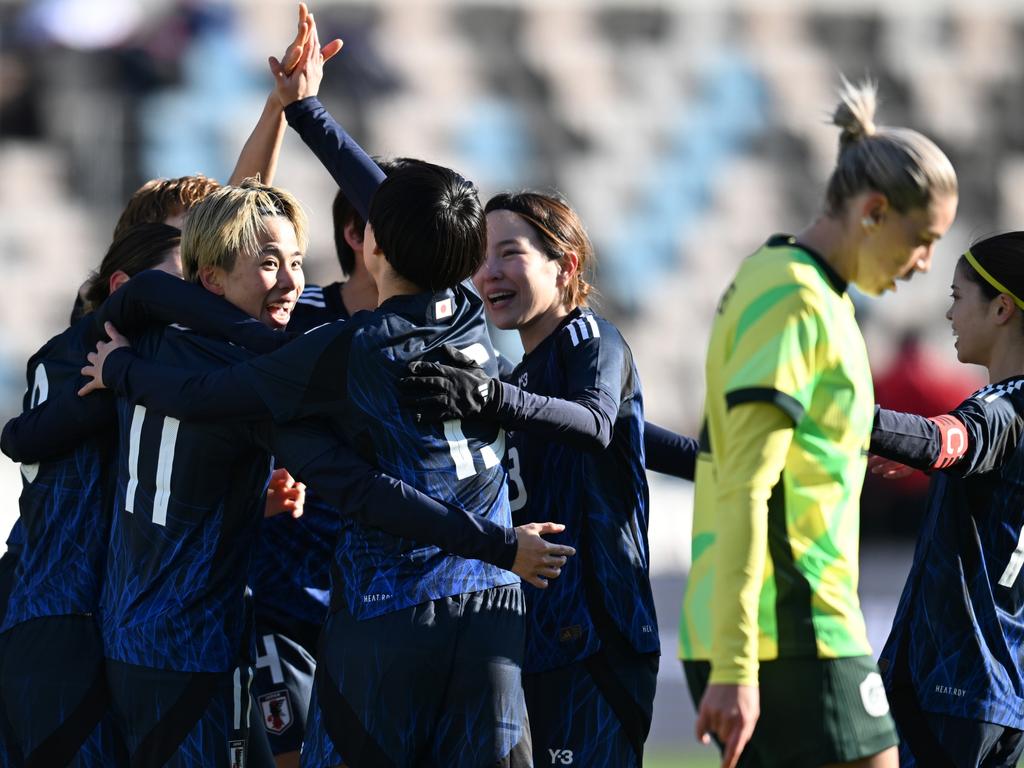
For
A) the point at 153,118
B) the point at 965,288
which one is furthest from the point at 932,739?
the point at 153,118

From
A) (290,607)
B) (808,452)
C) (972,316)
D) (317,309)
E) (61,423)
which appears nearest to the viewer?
(808,452)

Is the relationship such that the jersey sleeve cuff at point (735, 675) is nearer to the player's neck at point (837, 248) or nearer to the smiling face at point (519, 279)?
the player's neck at point (837, 248)

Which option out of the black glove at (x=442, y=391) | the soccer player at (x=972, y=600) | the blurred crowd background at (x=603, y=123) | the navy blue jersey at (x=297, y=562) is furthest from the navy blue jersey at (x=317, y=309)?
the blurred crowd background at (x=603, y=123)

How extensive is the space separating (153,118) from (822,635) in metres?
9.48

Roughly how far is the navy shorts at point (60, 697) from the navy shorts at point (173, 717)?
113mm

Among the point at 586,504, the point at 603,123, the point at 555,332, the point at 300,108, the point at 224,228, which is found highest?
the point at 603,123

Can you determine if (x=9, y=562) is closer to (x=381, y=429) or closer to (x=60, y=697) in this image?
(x=60, y=697)

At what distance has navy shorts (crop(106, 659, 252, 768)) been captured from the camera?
10.6 feet

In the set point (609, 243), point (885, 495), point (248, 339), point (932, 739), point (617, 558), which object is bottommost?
point (932, 739)

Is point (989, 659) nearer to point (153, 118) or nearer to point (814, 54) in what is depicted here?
point (153, 118)

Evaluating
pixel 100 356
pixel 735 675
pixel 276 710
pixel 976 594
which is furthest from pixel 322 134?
pixel 976 594

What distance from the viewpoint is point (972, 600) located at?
138 inches

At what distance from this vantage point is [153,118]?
37.1ft

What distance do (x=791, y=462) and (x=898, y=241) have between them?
0.44 metres
